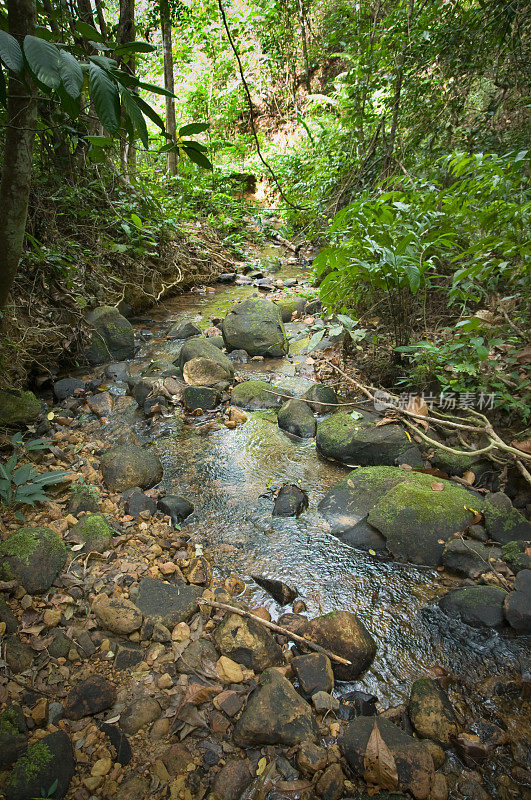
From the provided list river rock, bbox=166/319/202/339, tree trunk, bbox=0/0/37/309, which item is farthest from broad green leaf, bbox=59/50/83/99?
river rock, bbox=166/319/202/339

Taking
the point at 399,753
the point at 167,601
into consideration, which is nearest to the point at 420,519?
the point at 399,753

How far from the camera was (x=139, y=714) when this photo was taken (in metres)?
1.63

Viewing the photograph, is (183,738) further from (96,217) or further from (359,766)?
(96,217)

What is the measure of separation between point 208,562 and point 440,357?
2171 mm

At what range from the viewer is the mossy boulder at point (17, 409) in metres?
3.20

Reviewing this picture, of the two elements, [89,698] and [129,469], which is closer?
[89,698]

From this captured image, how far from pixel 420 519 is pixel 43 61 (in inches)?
101

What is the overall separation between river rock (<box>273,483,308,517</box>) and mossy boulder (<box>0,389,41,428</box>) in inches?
80.6

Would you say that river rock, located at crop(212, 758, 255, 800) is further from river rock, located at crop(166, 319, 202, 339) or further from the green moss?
river rock, located at crop(166, 319, 202, 339)

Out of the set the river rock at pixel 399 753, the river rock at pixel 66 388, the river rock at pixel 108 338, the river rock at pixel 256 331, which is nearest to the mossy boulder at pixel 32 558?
the river rock at pixel 399 753

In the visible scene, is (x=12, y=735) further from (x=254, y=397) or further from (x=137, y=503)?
(x=254, y=397)

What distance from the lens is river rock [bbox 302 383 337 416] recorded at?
399cm

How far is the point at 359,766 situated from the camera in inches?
60.4

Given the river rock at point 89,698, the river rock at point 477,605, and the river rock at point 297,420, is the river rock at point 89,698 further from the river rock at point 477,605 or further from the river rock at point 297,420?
the river rock at point 297,420
